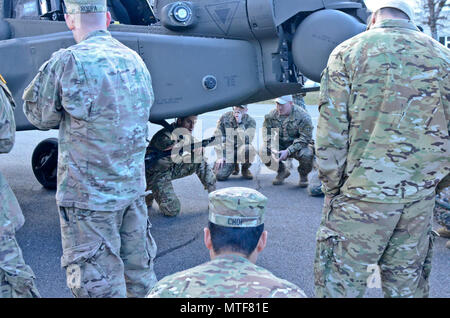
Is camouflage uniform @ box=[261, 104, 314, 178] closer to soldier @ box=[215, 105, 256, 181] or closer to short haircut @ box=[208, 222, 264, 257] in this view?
soldier @ box=[215, 105, 256, 181]

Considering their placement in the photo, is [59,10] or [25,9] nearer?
[59,10]

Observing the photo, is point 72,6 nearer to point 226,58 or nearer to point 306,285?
point 226,58

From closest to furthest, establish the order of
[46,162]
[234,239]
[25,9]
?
1. [234,239]
2. [25,9]
3. [46,162]

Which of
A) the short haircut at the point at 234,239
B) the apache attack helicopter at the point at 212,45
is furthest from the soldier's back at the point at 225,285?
the apache attack helicopter at the point at 212,45

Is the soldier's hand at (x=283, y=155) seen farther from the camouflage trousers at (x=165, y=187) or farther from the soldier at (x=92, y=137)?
the soldier at (x=92, y=137)

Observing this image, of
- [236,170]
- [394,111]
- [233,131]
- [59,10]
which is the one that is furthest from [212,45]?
[236,170]

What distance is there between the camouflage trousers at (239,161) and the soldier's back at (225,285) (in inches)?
203

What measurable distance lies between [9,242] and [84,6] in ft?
3.83

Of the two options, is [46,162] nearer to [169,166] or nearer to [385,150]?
[169,166]

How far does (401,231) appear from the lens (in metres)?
2.23

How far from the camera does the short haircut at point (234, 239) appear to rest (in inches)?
63.4

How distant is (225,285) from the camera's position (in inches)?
55.1

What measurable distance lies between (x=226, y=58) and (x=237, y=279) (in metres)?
2.90

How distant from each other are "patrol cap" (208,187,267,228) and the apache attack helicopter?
2.37 meters
